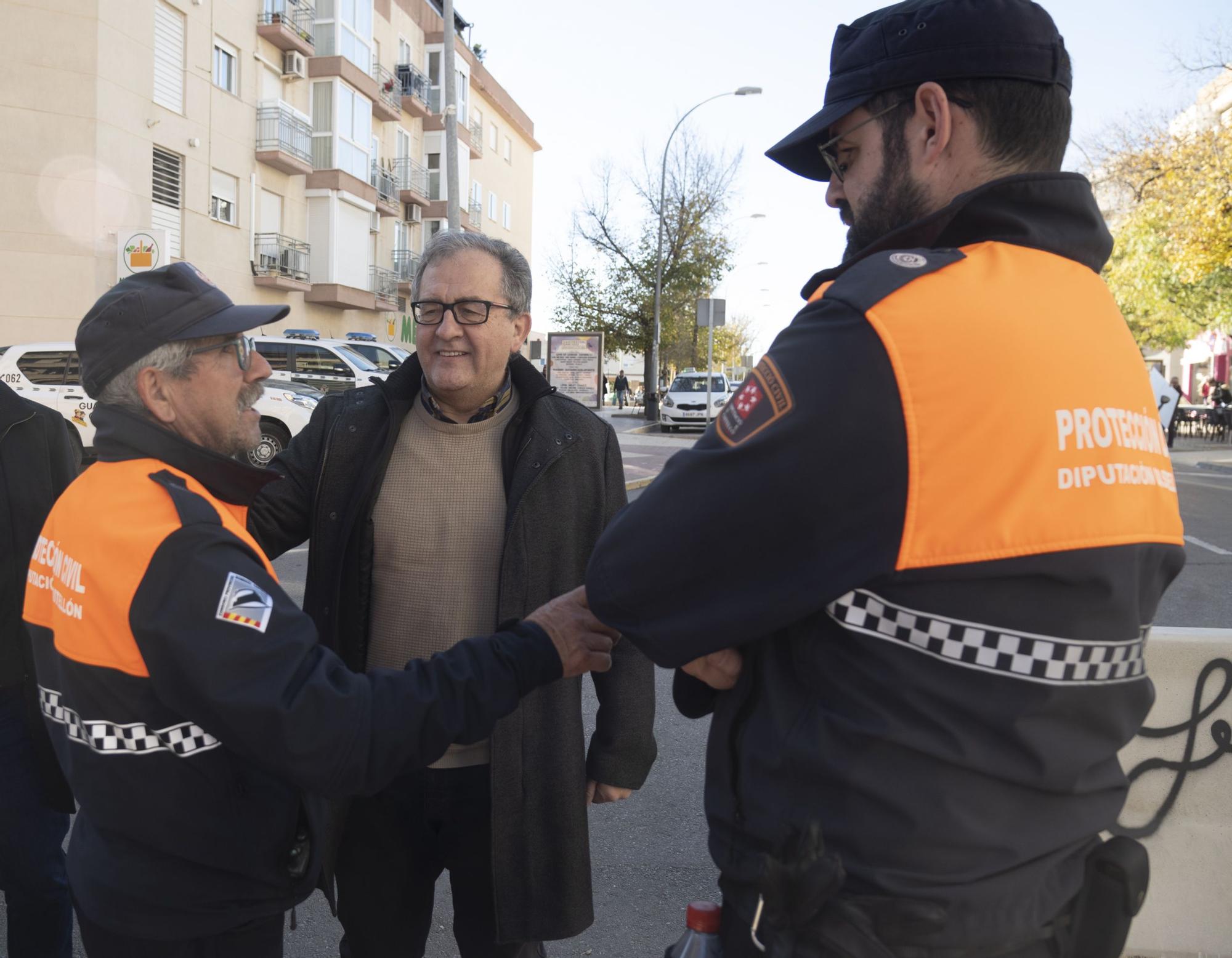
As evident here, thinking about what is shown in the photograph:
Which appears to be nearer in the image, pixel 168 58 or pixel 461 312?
pixel 461 312

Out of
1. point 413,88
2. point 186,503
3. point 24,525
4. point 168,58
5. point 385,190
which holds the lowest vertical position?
point 24,525

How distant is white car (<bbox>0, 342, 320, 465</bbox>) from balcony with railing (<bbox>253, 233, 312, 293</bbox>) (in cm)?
1427

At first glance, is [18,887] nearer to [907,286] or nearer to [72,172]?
[907,286]

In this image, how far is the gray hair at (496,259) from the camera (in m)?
Answer: 2.66

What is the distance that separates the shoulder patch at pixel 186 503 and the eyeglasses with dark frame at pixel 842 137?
1.11 m

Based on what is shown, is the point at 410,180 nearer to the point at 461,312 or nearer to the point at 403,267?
the point at 403,267

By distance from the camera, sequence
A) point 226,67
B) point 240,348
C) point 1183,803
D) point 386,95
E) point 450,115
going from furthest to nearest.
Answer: point 386,95 < point 226,67 < point 450,115 < point 1183,803 < point 240,348

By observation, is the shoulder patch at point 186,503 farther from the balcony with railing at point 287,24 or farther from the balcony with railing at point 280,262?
the balcony with railing at point 287,24

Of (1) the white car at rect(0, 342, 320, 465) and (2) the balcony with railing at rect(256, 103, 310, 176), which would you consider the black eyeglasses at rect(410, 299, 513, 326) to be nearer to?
(1) the white car at rect(0, 342, 320, 465)

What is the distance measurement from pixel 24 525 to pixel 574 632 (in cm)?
165

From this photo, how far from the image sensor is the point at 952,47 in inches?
52.0

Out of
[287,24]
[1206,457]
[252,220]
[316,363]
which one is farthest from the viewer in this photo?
[287,24]

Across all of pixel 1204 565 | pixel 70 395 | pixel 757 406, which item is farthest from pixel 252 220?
pixel 757 406

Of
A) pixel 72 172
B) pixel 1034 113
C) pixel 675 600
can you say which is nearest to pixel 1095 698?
pixel 675 600
